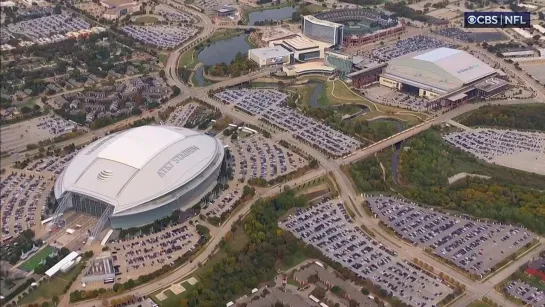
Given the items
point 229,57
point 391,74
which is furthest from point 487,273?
point 229,57

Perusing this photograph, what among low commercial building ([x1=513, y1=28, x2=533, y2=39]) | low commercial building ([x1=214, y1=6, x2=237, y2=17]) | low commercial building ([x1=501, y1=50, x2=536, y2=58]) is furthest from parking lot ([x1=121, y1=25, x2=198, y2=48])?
low commercial building ([x1=513, y1=28, x2=533, y2=39])

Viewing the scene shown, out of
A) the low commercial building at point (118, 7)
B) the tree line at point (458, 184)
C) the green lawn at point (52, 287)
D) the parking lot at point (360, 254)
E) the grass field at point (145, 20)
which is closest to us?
the green lawn at point (52, 287)

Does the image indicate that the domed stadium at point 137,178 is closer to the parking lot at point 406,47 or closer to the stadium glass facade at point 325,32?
the stadium glass facade at point 325,32

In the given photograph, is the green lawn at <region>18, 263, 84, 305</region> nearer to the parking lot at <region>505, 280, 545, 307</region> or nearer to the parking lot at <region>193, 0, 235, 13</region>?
the parking lot at <region>505, 280, 545, 307</region>

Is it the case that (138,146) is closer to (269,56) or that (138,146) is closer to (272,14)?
(269,56)

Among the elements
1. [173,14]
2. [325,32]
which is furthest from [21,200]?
[173,14]

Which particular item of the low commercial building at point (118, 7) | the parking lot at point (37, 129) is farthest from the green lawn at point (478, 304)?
the low commercial building at point (118, 7)
